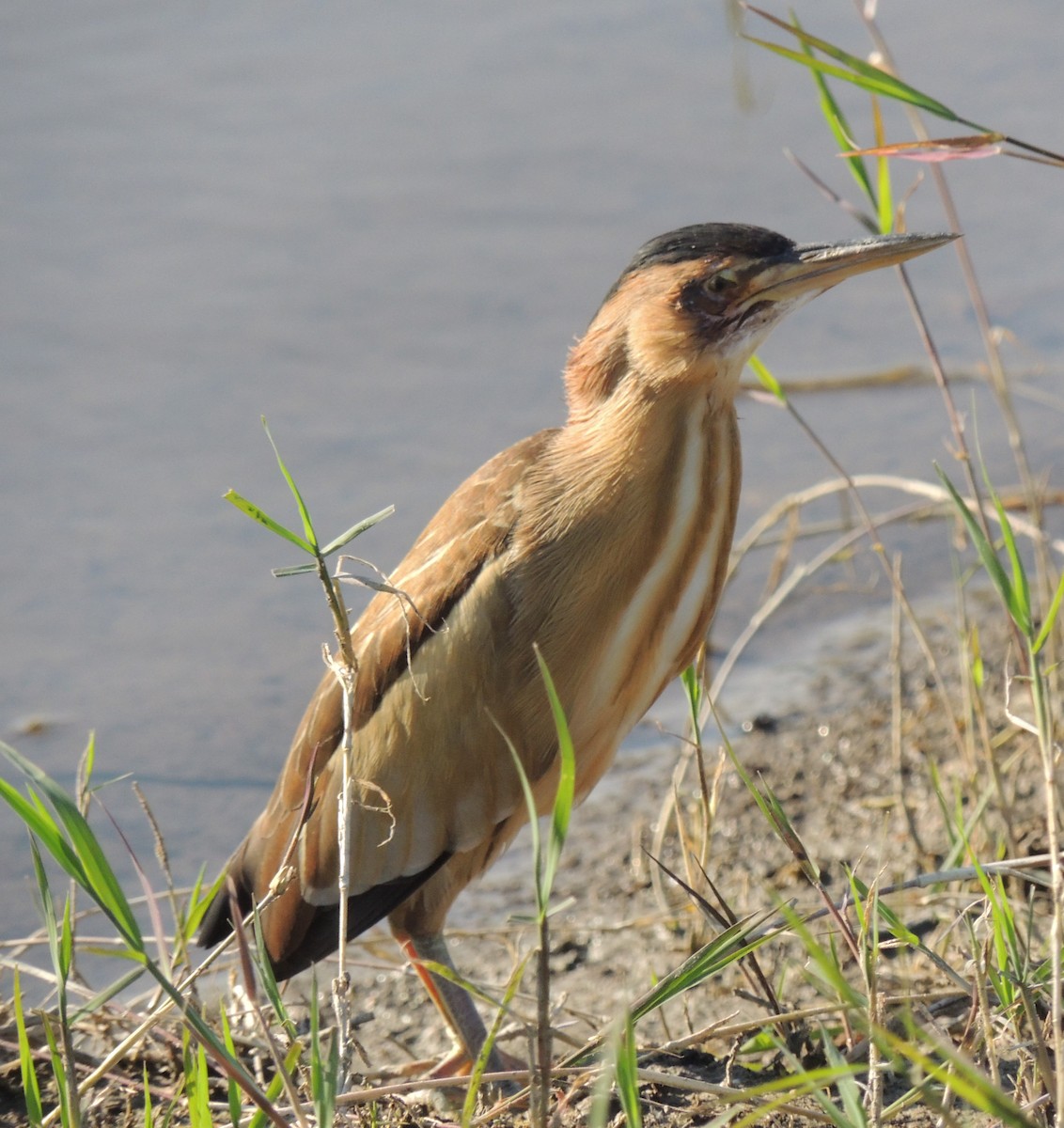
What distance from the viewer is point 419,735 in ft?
8.93

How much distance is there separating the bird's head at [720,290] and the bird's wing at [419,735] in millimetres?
291

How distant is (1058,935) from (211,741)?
259 cm

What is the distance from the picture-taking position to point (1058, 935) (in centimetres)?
185

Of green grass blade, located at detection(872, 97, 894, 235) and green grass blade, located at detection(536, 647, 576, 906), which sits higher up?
green grass blade, located at detection(872, 97, 894, 235)

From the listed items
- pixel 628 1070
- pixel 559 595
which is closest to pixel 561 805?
pixel 628 1070

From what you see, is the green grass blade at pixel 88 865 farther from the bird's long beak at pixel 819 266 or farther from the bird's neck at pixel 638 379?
the bird's long beak at pixel 819 266

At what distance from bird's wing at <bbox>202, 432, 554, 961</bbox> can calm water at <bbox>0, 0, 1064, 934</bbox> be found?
100cm

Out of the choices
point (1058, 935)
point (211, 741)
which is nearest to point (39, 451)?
point (211, 741)

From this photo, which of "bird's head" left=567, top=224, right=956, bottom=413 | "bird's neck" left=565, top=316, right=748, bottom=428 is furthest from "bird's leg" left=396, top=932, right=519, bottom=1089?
"bird's head" left=567, top=224, right=956, bottom=413

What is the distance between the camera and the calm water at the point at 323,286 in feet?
14.2

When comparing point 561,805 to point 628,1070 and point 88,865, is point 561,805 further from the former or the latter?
point 88,865

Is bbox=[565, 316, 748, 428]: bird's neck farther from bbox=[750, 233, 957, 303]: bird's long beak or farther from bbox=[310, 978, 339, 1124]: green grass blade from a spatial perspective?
bbox=[310, 978, 339, 1124]: green grass blade

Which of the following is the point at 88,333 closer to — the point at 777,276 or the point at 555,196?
the point at 555,196

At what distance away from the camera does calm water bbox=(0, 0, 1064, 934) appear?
4.34 metres
